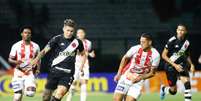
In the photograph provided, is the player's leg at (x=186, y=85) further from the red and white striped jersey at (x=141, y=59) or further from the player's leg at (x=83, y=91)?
the red and white striped jersey at (x=141, y=59)

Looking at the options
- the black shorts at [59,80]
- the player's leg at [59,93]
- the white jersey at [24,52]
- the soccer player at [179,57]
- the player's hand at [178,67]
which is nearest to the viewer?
the player's leg at [59,93]

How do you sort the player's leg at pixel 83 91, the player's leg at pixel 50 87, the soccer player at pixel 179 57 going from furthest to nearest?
the player's leg at pixel 83 91, the soccer player at pixel 179 57, the player's leg at pixel 50 87

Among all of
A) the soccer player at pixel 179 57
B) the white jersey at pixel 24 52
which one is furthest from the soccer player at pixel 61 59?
the soccer player at pixel 179 57

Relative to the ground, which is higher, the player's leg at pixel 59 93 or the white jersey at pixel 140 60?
the white jersey at pixel 140 60

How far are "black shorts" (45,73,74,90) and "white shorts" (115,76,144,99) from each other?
93cm

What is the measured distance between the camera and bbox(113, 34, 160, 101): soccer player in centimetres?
1264

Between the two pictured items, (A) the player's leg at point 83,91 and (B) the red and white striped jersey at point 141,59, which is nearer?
(B) the red and white striped jersey at point 141,59

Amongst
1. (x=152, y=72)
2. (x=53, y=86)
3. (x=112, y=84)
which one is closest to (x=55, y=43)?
(x=53, y=86)

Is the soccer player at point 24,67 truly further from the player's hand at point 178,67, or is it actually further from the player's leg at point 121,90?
the player's hand at point 178,67

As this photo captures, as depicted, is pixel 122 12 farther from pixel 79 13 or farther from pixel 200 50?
pixel 200 50

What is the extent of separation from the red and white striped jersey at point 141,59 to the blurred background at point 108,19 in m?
→ 12.2

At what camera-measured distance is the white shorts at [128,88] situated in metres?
12.6

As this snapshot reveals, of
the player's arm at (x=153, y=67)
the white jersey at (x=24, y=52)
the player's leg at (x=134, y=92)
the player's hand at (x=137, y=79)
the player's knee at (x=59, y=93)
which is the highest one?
the white jersey at (x=24, y=52)

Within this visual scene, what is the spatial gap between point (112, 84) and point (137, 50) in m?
10.2
